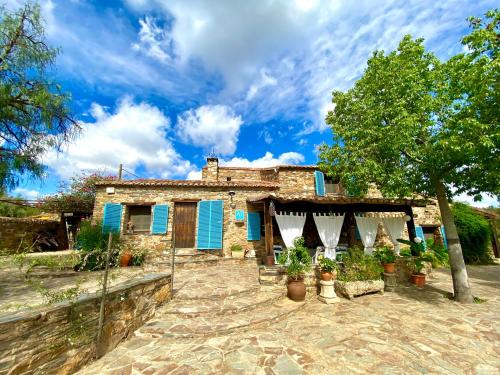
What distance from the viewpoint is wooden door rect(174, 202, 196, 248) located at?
9562mm

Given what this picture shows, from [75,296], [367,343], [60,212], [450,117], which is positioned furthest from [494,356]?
[60,212]

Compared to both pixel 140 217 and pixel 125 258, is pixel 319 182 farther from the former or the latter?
pixel 125 258

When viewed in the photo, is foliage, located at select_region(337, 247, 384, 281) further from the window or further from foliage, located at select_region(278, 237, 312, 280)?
the window

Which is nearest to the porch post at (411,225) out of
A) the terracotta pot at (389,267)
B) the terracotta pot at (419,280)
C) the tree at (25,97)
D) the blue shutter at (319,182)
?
the terracotta pot at (419,280)

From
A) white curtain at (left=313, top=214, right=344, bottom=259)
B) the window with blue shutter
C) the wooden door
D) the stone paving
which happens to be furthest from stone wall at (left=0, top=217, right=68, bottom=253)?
white curtain at (left=313, top=214, right=344, bottom=259)

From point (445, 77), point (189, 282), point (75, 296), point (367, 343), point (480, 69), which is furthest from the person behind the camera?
point (189, 282)

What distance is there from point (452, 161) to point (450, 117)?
104cm

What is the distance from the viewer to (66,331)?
8.73ft

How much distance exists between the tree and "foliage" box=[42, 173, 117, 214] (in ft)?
21.4

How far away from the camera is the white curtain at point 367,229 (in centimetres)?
815

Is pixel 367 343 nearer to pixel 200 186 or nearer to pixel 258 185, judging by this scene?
pixel 258 185

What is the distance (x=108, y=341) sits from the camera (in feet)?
10.6

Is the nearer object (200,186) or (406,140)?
(406,140)

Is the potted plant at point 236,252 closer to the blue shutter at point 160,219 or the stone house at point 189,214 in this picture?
the stone house at point 189,214
